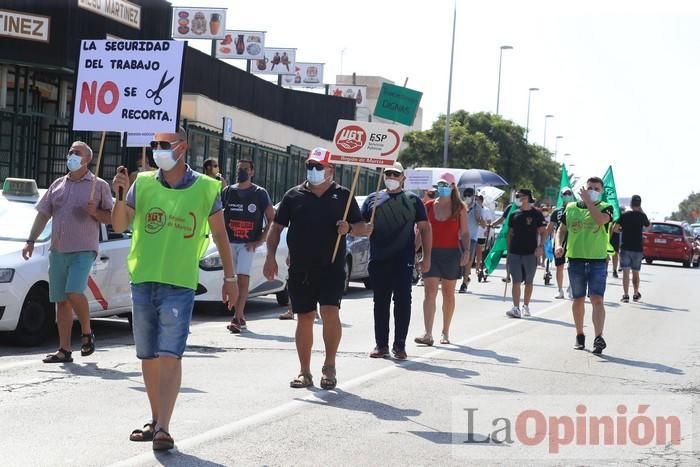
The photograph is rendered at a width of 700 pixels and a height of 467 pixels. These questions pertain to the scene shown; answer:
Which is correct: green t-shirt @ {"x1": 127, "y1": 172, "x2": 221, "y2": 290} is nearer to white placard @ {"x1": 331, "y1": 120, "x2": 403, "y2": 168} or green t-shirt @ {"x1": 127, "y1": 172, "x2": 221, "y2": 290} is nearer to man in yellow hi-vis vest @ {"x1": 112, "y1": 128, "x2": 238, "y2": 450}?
man in yellow hi-vis vest @ {"x1": 112, "y1": 128, "x2": 238, "y2": 450}

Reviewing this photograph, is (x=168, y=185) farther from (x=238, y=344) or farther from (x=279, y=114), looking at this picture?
(x=279, y=114)

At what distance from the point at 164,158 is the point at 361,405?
8.99 feet

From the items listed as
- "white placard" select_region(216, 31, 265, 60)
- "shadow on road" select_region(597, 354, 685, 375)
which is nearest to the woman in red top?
"shadow on road" select_region(597, 354, 685, 375)

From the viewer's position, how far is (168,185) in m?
7.46

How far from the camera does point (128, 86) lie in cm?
1221

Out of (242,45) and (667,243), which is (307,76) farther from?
(667,243)

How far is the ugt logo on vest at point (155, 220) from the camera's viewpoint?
733 cm

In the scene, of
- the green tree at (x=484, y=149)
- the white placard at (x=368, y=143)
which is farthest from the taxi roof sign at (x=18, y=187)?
the green tree at (x=484, y=149)

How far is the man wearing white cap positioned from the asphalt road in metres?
0.41

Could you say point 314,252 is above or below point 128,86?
below

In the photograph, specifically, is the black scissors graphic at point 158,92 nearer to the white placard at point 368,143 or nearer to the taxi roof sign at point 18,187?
the white placard at point 368,143

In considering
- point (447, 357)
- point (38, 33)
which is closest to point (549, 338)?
point (447, 357)

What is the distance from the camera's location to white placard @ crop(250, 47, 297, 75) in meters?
47.6

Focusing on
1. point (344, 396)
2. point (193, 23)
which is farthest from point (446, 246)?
point (193, 23)
